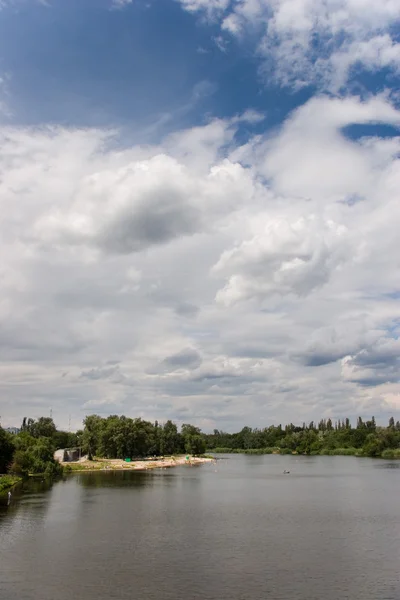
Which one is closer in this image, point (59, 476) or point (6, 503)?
point (6, 503)

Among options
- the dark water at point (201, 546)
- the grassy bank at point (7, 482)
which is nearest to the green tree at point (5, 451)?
the grassy bank at point (7, 482)

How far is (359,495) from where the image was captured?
334 ft

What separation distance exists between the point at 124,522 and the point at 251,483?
65952 mm

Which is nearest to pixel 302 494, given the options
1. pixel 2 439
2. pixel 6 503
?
pixel 6 503

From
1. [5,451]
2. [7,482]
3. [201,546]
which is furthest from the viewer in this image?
[5,451]

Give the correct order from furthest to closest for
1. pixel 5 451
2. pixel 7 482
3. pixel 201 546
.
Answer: pixel 5 451
pixel 7 482
pixel 201 546

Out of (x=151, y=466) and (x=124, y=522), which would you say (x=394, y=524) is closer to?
(x=124, y=522)

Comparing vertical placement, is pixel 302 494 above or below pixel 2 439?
below

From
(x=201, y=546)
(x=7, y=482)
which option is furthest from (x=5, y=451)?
(x=201, y=546)

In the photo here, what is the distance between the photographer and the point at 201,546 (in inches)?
2250

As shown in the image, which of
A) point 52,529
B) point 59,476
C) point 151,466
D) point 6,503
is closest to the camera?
point 52,529

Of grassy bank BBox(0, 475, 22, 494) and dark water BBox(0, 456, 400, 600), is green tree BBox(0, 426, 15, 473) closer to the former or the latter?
grassy bank BBox(0, 475, 22, 494)

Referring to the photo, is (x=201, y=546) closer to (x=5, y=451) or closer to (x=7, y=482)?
(x=7, y=482)

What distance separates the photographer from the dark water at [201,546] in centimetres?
4266
